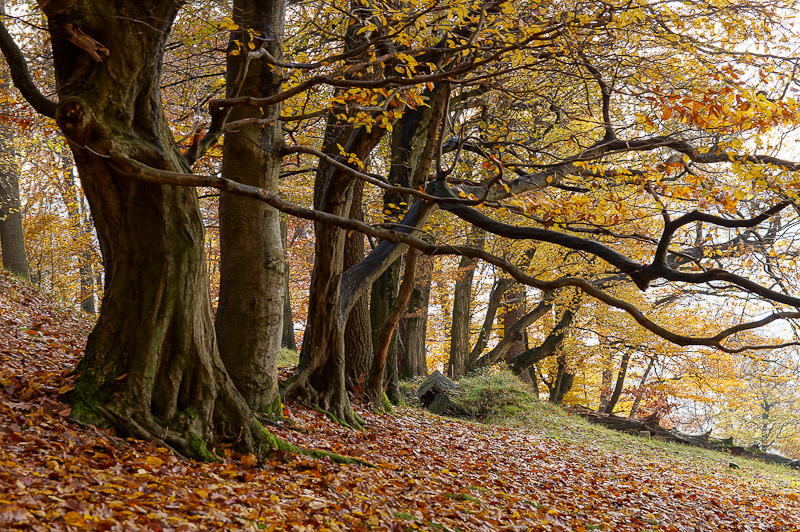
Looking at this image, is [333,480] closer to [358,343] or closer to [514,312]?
[358,343]

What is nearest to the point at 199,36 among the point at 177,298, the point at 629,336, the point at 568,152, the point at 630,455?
the point at 177,298

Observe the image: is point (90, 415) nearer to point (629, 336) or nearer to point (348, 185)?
point (348, 185)

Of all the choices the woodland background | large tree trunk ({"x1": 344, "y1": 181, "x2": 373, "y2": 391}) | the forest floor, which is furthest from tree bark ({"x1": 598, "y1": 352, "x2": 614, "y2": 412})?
large tree trunk ({"x1": 344, "y1": 181, "x2": 373, "y2": 391})

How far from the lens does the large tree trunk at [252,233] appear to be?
235 inches

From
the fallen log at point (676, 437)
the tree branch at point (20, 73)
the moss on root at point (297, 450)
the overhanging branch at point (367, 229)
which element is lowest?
the fallen log at point (676, 437)

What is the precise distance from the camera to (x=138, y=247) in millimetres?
4656

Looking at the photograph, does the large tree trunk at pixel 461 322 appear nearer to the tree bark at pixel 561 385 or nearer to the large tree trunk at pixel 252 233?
the tree bark at pixel 561 385

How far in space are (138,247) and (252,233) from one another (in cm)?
147

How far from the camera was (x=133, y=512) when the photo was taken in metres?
3.08

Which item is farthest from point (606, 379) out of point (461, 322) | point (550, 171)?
point (550, 171)

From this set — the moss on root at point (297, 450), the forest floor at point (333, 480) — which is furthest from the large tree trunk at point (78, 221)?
the moss on root at point (297, 450)

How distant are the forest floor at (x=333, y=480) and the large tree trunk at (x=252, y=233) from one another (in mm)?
970

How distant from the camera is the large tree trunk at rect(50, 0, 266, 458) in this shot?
4.32 metres

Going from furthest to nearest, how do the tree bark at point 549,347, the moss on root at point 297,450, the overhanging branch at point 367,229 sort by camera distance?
the tree bark at point 549,347, the moss on root at point 297,450, the overhanging branch at point 367,229
